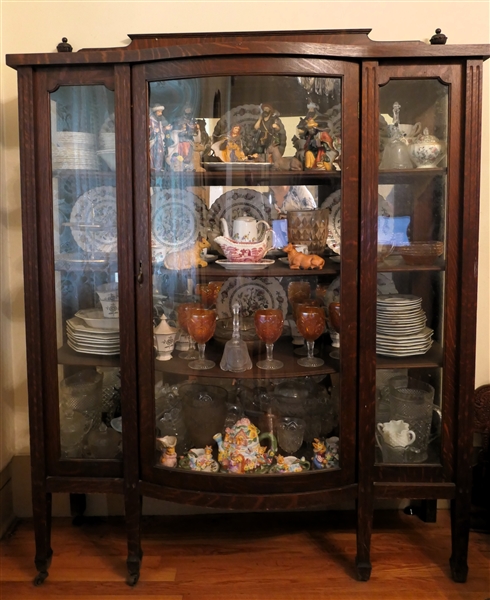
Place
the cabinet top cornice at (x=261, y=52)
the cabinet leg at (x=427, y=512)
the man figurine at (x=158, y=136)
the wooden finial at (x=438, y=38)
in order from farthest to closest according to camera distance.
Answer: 1. the cabinet leg at (x=427, y=512)
2. the wooden finial at (x=438, y=38)
3. the man figurine at (x=158, y=136)
4. the cabinet top cornice at (x=261, y=52)

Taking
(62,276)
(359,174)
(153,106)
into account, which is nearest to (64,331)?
(62,276)

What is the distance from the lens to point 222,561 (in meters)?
1.77

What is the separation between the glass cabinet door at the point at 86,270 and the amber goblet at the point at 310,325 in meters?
0.55

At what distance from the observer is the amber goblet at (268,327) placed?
1647 mm

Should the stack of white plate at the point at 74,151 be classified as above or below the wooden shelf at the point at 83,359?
above

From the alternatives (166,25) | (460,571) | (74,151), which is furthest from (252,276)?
(460,571)

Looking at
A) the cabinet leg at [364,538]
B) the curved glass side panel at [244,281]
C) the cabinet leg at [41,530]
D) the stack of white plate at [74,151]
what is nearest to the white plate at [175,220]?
the curved glass side panel at [244,281]

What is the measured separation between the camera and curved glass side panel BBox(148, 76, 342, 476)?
1.57 m

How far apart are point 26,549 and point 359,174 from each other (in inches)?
63.1

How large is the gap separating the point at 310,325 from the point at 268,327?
0.41ft

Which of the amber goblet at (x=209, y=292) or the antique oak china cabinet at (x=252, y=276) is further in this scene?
the amber goblet at (x=209, y=292)

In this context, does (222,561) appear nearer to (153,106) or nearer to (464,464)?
(464,464)

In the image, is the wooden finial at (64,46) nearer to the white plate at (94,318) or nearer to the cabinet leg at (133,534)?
the white plate at (94,318)

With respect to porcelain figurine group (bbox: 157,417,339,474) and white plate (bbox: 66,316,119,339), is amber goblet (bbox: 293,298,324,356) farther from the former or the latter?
white plate (bbox: 66,316,119,339)
